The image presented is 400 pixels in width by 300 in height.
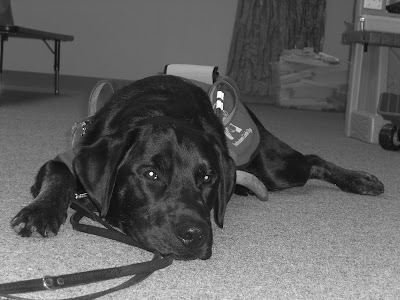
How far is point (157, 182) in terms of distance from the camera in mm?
1627

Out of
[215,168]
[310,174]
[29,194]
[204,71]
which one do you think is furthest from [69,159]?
[310,174]

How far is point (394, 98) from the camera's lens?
407 centimetres

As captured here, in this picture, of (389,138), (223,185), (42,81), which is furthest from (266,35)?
(223,185)

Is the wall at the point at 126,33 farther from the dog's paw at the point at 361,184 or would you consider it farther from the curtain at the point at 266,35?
the dog's paw at the point at 361,184

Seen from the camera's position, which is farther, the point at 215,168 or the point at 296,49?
the point at 296,49

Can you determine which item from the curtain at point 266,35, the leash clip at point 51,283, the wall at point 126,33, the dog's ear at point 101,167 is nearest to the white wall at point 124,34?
the wall at point 126,33

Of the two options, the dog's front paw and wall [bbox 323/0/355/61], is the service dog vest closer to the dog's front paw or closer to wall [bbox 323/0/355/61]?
the dog's front paw

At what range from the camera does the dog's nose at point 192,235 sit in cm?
151

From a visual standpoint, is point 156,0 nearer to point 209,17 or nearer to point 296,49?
point 209,17

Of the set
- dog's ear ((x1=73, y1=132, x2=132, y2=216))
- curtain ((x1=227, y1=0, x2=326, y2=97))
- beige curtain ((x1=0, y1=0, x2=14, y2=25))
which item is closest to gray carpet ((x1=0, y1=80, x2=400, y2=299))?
dog's ear ((x1=73, y1=132, x2=132, y2=216))

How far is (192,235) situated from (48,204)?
18.0 inches

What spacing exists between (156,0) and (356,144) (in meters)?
3.92

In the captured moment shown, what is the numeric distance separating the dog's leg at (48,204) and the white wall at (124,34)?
5874 millimetres

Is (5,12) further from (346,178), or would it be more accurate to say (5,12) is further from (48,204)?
(48,204)
